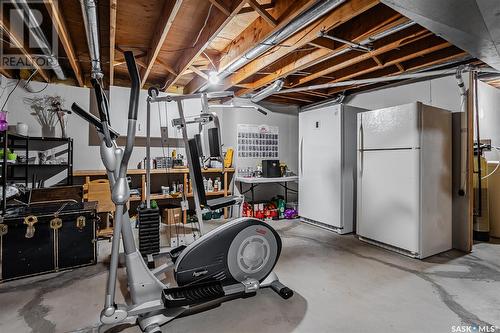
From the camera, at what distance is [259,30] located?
105 inches

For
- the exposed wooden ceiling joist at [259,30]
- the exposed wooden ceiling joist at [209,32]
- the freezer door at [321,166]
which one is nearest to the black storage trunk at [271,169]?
the freezer door at [321,166]

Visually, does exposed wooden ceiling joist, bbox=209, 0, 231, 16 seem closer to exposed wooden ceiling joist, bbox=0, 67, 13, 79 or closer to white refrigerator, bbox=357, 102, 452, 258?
white refrigerator, bbox=357, 102, 452, 258

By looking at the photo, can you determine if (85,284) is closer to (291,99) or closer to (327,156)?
(327,156)

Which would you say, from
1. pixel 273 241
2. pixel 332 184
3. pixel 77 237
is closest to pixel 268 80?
pixel 332 184

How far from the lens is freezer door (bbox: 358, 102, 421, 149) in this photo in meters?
3.03

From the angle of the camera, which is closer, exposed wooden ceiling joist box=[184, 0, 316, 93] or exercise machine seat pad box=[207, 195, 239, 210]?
exposed wooden ceiling joist box=[184, 0, 316, 93]

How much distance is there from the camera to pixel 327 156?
4.25 meters

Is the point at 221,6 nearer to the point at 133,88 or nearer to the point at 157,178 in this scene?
the point at 133,88

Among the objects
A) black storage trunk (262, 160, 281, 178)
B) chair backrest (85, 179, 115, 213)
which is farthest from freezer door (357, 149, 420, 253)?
chair backrest (85, 179, 115, 213)

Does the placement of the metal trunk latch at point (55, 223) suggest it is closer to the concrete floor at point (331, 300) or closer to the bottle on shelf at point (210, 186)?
the concrete floor at point (331, 300)

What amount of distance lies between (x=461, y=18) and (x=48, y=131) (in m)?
5.20

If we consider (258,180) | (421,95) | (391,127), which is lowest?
(258,180)

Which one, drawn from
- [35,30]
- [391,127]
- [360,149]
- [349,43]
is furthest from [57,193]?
[391,127]

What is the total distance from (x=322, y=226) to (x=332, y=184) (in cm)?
76
